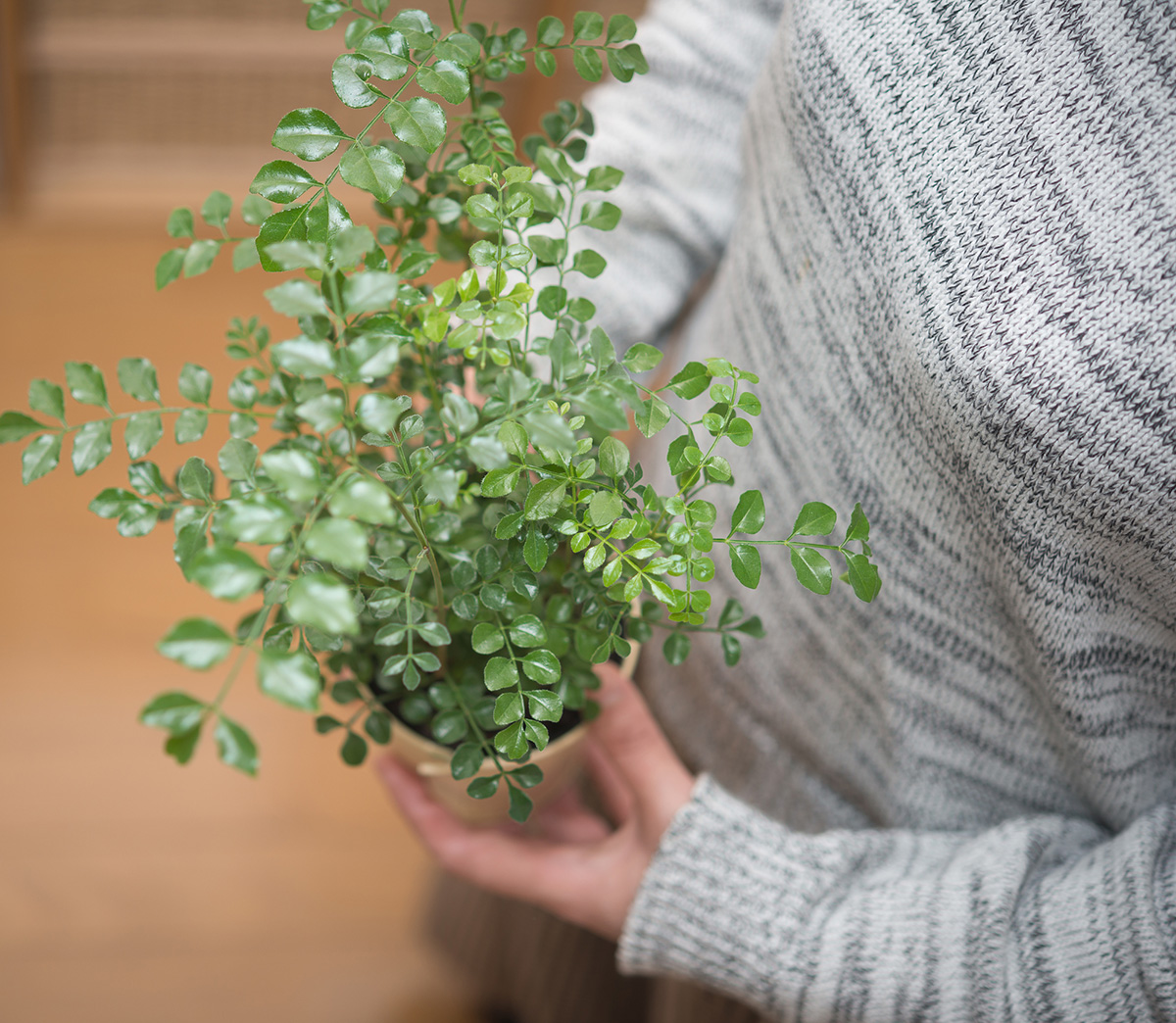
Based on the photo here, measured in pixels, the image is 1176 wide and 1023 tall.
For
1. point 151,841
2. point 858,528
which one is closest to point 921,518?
point 858,528

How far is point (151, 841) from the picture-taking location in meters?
1.14

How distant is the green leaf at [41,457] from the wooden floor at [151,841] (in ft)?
2.80

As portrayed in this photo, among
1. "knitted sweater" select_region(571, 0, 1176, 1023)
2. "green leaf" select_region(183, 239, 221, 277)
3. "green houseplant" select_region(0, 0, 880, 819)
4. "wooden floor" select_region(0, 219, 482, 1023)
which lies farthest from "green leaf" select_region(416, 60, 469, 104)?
"wooden floor" select_region(0, 219, 482, 1023)

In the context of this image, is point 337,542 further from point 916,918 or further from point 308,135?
point 916,918

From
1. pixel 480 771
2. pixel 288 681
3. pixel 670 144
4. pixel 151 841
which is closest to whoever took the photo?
pixel 288 681

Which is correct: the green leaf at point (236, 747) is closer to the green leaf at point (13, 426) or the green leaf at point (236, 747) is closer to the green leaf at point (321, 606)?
the green leaf at point (321, 606)

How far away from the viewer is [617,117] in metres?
0.75

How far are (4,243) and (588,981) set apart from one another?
59.8 inches

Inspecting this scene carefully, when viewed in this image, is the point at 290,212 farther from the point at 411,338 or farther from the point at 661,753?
the point at 661,753

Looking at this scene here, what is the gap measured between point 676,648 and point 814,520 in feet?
0.39

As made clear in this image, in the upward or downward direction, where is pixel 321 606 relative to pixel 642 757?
upward

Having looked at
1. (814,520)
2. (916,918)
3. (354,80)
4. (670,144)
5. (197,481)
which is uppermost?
(670,144)

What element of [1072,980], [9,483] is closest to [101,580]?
[9,483]

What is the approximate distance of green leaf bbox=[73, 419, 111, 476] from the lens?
14.7 inches
